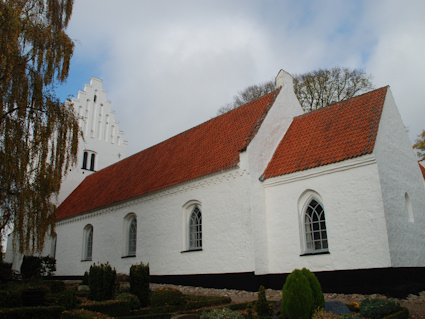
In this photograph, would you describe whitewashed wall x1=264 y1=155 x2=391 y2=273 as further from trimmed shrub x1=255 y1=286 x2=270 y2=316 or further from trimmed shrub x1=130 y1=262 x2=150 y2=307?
trimmed shrub x1=130 y1=262 x2=150 y2=307

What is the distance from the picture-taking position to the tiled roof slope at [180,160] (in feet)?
45.4

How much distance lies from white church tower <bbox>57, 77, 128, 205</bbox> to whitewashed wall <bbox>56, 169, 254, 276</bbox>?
22.7 ft

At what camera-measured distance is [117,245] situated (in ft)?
55.5

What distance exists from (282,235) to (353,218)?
2.37m

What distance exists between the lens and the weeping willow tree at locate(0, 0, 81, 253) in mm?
9367

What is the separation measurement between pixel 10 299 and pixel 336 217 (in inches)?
330

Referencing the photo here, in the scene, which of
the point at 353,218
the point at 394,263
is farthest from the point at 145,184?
the point at 394,263

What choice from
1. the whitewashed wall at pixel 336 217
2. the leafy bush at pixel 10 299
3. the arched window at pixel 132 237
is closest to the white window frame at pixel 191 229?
the whitewashed wall at pixel 336 217

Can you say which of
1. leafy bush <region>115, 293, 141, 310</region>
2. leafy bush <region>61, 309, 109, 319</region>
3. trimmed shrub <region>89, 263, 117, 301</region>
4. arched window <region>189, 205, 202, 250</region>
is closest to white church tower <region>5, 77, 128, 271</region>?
arched window <region>189, 205, 202, 250</region>

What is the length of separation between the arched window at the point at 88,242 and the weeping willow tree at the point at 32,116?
8.43 m

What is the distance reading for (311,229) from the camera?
1135cm

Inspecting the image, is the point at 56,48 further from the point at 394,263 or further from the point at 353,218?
the point at 394,263

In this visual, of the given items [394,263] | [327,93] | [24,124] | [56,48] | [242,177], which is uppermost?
[327,93]

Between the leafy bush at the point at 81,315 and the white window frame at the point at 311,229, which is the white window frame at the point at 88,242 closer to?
the white window frame at the point at 311,229
